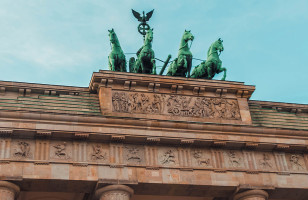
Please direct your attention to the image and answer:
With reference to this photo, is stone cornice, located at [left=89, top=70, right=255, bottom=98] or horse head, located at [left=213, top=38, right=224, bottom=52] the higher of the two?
horse head, located at [left=213, top=38, right=224, bottom=52]

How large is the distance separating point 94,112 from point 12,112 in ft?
11.8

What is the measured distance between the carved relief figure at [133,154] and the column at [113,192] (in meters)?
1.38

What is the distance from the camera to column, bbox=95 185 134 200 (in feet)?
74.6

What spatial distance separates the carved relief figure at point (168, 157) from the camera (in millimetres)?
24281

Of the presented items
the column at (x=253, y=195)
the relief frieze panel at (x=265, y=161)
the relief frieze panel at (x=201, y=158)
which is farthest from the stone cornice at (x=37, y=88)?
the column at (x=253, y=195)

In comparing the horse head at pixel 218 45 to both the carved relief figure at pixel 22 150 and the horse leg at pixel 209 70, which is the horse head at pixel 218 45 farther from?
the carved relief figure at pixel 22 150

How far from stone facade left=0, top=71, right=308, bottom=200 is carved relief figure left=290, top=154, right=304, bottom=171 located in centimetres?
5

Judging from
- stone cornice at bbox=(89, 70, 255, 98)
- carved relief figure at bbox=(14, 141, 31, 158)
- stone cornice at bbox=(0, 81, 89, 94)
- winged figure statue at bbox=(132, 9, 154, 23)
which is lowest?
carved relief figure at bbox=(14, 141, 31, 158)

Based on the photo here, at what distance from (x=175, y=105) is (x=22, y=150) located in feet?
23.2

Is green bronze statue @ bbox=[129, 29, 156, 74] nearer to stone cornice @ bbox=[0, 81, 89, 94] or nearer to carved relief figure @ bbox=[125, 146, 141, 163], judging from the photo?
stone cornice @ bbox=[0, 81, 89, 94]

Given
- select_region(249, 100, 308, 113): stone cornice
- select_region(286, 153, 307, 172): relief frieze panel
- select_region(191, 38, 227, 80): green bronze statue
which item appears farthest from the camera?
select_region(191, 38, 227, 80): green bronze statue

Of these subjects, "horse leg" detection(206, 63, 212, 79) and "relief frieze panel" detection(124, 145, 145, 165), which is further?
"horse leg" detection(206, 63, 212, 79)

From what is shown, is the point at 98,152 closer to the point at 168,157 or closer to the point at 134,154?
the point at 134,154

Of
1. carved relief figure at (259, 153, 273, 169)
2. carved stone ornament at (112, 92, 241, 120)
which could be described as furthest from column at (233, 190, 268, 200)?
carved stone ornament at (112, 92, 241, 120)
